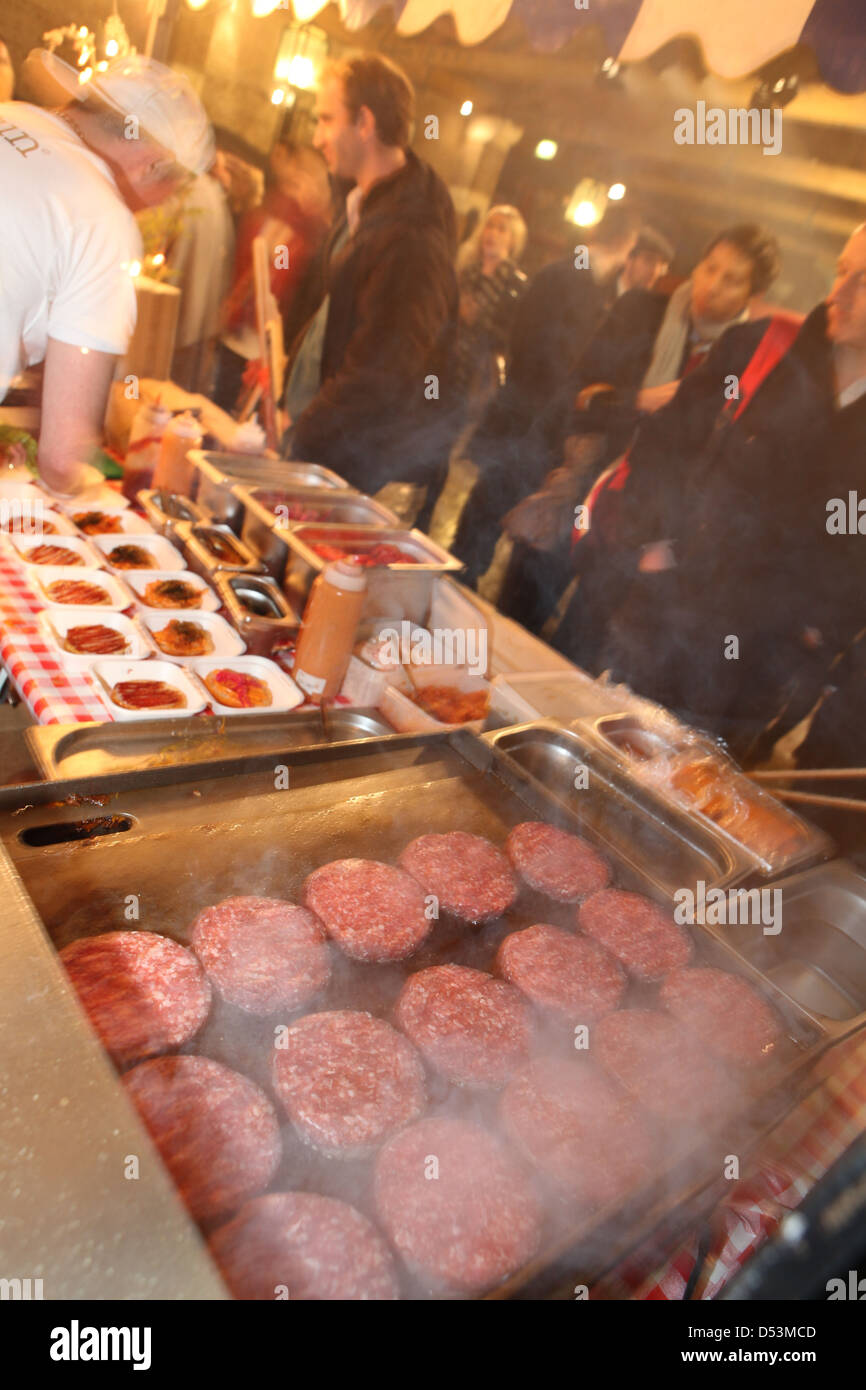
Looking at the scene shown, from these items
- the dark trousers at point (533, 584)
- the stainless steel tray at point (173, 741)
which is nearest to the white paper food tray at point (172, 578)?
the stainless steel tray at point (173, 741)

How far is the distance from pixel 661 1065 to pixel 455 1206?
1.92 ft

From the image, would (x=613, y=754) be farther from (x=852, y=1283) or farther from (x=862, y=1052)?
(x=852, y=1283)

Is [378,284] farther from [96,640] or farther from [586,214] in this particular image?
[96,640]

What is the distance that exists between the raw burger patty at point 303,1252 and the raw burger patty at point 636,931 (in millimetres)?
933

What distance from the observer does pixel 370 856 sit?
1998 millimetres

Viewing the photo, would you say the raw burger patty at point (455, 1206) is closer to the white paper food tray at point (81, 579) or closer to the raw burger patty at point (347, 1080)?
the raw burger patty at point (347, 1080)

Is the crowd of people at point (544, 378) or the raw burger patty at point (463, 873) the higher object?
the crowd of people at point (544, 378)

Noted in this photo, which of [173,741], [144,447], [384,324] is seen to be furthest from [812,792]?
[384,324]

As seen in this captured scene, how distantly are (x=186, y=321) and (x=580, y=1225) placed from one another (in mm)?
7868

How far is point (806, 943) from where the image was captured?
2.50m

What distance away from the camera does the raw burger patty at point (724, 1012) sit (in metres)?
1.75

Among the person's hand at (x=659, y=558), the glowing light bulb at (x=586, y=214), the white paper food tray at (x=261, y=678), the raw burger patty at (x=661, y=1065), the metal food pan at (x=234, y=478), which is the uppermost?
the glowing light bulb at (x=586, y=214)

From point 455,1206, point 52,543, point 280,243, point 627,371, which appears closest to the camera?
point 455,1206
